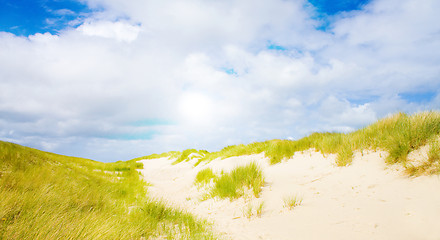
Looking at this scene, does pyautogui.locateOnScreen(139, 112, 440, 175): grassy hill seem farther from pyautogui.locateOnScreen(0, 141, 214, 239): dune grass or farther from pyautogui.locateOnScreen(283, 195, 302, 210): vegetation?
pyautogui.locateOnScreen(0, 141, 214, 239): dune grass

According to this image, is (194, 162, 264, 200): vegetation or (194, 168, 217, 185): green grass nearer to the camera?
(194, 162, 264, 200): vegetation

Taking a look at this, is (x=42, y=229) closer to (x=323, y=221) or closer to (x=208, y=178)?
(x=323, y=221)

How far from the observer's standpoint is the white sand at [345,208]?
9.89ft

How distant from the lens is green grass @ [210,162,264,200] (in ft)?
18.6

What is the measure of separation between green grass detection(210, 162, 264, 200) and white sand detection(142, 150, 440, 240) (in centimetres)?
22

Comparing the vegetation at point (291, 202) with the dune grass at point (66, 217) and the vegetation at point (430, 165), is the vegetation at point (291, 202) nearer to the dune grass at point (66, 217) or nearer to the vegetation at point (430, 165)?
the dune grass at point (66, 217)

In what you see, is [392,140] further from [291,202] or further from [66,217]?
[66,217]

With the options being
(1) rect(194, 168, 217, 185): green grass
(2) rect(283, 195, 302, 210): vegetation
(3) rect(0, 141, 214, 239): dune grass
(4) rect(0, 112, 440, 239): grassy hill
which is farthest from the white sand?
(1) rect(194, 168, 217, 185): green grass

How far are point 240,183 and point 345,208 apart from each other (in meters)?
2.83

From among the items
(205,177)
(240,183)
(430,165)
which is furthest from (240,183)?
(205,177)

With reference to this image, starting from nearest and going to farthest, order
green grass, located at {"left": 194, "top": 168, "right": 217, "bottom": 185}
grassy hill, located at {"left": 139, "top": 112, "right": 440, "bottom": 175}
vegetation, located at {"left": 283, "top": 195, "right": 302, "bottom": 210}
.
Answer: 1. grassy hill, located at {"left": 139, "top": 112, "right": 440, "bottom": 175}
2. vegetation, located at {"left": 283, "top": 195, "right": 302, "bottom": 210}
3. green grass, located at {"left": 194, "top": 168, "right": 217, "bottom": 185}

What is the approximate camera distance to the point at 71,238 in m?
2.27

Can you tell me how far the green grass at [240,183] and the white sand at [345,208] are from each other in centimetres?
22

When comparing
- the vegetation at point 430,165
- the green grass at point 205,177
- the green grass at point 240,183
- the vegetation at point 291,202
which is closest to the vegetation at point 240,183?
the green grass at point 240,183
